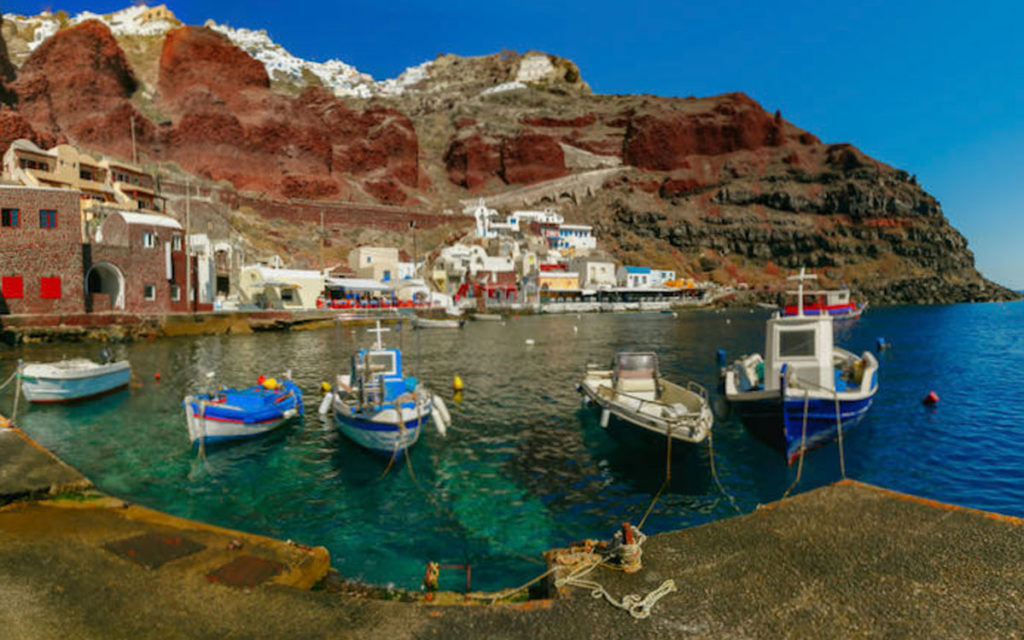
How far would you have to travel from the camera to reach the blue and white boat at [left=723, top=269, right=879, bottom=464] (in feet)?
51.2

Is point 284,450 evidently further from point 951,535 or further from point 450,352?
point 450,352

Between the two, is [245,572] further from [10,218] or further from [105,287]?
[105,287]

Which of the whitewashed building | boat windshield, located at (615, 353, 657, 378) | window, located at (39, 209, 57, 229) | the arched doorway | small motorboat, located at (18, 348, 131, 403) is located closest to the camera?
boat windshield, located at (615, 353, 657, 378)

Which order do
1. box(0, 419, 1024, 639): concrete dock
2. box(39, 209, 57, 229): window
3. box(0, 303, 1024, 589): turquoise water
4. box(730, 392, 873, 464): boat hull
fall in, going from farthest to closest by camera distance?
box(39, 209, 57, 229): window < box(730, 392, 873, 464): boat hull < box(0, 303, 1024, 589): turquoise water < box(0, 419, 1024, 639): concrete dock

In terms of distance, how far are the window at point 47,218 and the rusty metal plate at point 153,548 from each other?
164ft

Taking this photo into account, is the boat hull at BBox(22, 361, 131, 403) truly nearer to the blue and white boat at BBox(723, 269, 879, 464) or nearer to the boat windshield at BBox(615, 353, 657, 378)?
the boat windshield at BBox(615, 353, 657, 378)

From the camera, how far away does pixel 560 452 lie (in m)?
17.5

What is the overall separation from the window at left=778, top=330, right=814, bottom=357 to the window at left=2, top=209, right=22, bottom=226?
2235 inches

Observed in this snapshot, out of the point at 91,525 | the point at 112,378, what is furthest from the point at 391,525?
the point at 112,378

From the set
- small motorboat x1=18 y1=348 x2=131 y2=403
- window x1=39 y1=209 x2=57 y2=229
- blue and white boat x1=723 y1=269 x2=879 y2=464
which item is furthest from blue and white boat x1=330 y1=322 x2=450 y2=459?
window x1=39 y1=209 x2=57 y2=229

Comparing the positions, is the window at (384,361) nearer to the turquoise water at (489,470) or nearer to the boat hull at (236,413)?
the turquoise water at (489,470)

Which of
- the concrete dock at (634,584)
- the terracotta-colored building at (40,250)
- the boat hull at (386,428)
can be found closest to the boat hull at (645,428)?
the concrete dock at (634,584)

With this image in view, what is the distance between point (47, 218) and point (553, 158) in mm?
138623

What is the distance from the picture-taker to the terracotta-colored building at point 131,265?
48.2 metres
